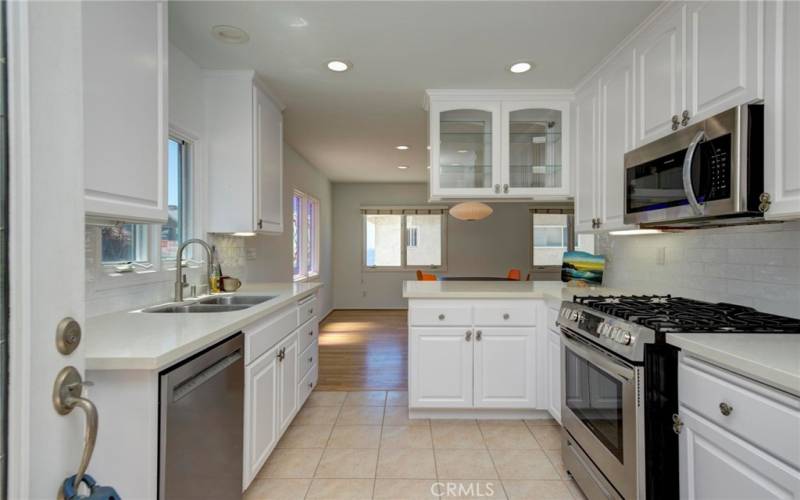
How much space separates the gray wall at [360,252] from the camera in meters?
7.41

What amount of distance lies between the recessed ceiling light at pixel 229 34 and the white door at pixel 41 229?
1.78m

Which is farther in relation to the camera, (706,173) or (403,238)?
(403,238)

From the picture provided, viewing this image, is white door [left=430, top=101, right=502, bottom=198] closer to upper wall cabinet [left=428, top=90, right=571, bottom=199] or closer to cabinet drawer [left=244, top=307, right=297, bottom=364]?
upper wall cabinet [left=428, top=90, right=571, bottom=199]

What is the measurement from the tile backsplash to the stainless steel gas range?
10 centimetres

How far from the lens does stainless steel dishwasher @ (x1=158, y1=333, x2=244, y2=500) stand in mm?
1212

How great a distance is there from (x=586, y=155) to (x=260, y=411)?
8.35 feet

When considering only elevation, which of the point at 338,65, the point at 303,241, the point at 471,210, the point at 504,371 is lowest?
the point at 504,371

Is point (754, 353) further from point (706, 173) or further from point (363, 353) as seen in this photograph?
point (363, 353)

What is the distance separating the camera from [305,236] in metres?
5.78

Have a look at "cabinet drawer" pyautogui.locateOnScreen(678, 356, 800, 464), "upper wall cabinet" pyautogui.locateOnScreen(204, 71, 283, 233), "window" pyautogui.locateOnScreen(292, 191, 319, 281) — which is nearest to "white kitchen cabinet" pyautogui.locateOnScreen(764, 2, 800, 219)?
"cabinet drawer" pyautogui.locateOnScreen(678, 356, 800, 464)

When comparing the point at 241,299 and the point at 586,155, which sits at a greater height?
the point at 586,155

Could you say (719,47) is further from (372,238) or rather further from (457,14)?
(372,238)

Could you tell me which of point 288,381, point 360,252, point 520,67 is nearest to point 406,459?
point 288,381

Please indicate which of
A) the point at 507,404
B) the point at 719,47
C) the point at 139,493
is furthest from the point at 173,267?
the point at 719,47
